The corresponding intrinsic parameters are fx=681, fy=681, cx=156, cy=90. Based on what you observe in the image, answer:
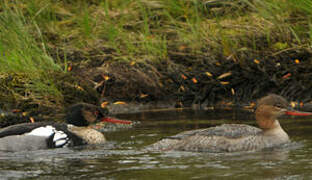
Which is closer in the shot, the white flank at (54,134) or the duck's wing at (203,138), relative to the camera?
the duck's wing at (203,138)

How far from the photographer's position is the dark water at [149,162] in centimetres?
743

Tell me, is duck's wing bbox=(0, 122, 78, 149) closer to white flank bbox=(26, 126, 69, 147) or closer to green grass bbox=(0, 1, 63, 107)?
white flank bbox=(26, 126, 69, 147)

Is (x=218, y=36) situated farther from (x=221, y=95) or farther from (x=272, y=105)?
(x=272, y=105)

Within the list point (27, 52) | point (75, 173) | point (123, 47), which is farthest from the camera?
point (123, 47)

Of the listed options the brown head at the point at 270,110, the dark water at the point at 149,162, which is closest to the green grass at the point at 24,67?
the dark water at the point at 149,162

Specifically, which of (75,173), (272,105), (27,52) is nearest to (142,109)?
(27,52)

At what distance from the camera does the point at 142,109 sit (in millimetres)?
14078

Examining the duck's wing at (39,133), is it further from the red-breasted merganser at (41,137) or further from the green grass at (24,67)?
the green grass at (24,67)

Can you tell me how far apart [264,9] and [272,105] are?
5102 millimetres

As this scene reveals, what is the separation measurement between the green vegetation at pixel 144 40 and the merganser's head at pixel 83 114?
1.76 meters

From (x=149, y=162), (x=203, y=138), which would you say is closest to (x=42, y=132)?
(x=149, y=162)

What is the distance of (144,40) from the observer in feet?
49.0

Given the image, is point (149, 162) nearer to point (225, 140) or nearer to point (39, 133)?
point (225, 140)

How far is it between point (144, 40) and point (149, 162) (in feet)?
22.8
